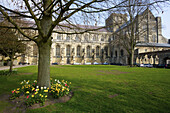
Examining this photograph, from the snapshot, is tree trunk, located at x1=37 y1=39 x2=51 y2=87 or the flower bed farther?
tree trunk, located at x1=37 y1=39 x2=51 y2=87

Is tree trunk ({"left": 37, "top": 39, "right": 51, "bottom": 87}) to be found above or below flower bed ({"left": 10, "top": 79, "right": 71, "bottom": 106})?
above

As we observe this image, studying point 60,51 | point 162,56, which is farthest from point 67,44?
point 162,56

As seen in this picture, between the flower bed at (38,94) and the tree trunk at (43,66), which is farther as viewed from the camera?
the tree trunk at (43,66)

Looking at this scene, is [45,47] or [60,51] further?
[60,51]

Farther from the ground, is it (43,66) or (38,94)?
(43,66)

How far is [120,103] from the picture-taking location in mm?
3432

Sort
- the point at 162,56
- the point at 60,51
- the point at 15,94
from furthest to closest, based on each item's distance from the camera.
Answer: the point at 60,51 < the point at 162,56 < the point at 15,94

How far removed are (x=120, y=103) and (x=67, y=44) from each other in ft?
172

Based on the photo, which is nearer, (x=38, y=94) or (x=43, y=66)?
(x=38, y=94)

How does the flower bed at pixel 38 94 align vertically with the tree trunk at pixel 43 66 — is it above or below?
below

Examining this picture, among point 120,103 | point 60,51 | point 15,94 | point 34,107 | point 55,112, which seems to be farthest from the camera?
point 60,51

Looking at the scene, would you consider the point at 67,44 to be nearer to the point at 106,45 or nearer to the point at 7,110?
the point at 106,45

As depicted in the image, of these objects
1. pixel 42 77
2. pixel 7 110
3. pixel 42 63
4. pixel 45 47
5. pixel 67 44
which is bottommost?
pixel 7 110

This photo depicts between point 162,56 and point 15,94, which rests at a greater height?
point 162,56
